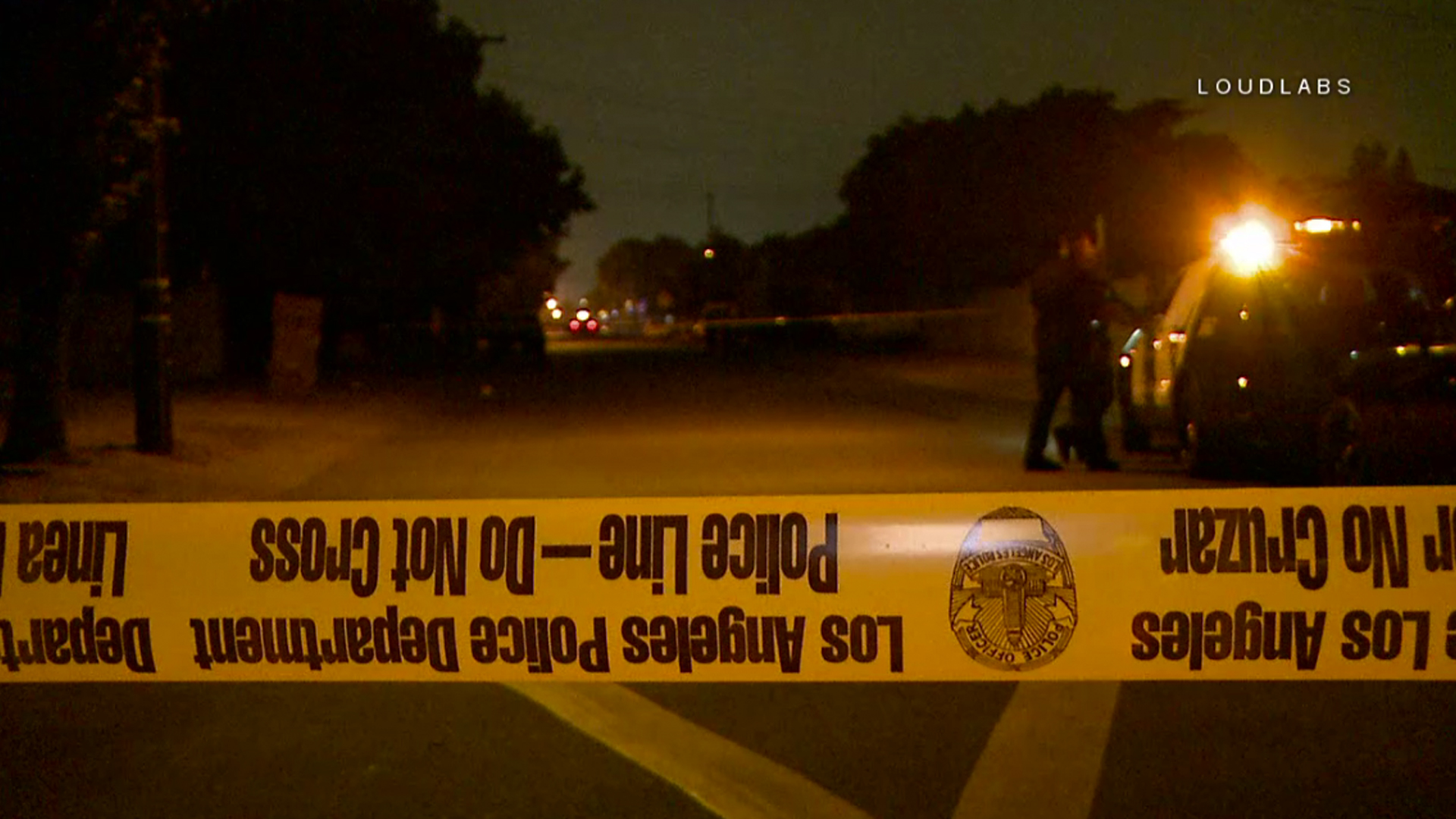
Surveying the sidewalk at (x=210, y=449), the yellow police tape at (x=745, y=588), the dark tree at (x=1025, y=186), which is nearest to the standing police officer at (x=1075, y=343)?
the sidewalk at (x=210, y=449)

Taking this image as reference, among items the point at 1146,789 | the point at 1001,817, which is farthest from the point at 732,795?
the point at 1146,789

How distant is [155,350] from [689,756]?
1114 cm

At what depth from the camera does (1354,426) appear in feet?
35.1

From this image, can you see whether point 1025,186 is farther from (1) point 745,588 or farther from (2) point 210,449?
(1) point 745,588

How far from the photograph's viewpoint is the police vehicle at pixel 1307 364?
33.9 ft

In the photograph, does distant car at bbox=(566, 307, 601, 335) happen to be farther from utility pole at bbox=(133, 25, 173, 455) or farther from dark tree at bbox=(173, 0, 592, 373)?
utility pole at bbox=(133, 25, 173, 455)

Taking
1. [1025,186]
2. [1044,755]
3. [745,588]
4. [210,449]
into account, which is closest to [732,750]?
[745,588]

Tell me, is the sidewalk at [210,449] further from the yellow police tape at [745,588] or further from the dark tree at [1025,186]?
the dark tree at [1025,186]

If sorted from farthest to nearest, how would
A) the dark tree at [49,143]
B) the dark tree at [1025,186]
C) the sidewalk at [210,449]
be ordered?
the dark tree at [1025,186] < the sidewalk at [210,449] < the dark tree at [49,143]

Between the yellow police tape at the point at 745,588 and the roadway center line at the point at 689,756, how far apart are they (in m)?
0.33

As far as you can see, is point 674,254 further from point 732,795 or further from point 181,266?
point 732,795

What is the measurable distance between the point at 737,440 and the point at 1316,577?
41.9 ft

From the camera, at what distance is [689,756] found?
603 centimetres

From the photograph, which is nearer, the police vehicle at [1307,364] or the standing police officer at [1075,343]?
the police vehicle at [1307,364]
